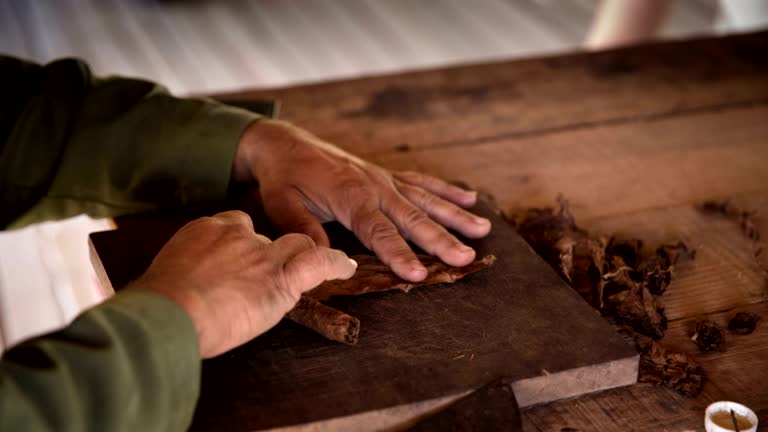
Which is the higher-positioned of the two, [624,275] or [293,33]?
[624,275]

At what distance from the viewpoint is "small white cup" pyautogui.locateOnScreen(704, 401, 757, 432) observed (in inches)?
36.0

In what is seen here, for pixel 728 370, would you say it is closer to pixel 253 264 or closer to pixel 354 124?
pixel 253 264

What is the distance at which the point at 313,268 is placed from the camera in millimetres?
997

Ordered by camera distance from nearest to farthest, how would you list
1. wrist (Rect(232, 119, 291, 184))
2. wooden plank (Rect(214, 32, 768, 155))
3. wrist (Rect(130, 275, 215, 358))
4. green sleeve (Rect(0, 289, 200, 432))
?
1. green sleeve (Rect(0, 289, 200, 432))
2. wrist (Rect(130, 275, 215, 358))
3. wrist (Rect(232, 119, 291, 184))
4. wooden plank (Rect(214, 32, 768, 155))

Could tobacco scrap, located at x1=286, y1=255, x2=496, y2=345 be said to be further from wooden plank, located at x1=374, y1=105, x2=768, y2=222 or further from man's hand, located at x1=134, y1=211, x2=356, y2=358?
wooden plank, located at x1=374, y1=105, x2=768, y2=222

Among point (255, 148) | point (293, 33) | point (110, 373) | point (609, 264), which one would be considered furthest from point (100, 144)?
point (293, 33)

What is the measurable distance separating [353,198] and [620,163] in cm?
50

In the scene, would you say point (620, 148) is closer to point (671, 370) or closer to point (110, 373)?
point (671, 370)

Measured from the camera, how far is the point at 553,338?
1.01 m

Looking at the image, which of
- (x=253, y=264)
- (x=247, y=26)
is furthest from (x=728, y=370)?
(x=247, y=26)

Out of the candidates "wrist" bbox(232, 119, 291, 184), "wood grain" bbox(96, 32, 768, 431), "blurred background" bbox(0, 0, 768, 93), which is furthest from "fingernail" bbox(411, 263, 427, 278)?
"blurred background" bbox(0, 0, 768, 93)

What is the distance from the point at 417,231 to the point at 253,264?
11.3 inches

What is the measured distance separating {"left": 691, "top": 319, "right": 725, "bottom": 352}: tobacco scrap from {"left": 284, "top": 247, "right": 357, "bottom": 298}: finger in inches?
16.6

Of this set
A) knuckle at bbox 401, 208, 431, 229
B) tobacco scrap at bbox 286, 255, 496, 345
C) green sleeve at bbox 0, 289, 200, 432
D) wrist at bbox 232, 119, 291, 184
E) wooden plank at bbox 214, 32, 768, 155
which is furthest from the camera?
wooden plank at bbox 214, 32, 768, 155
